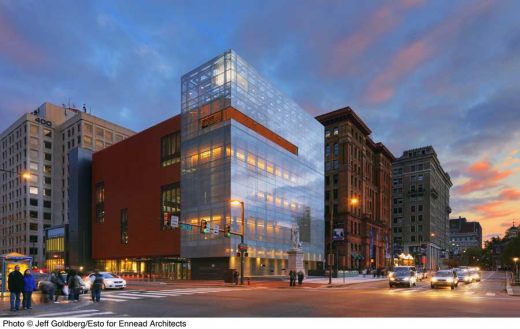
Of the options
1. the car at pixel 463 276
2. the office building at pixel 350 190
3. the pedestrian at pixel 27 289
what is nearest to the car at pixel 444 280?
the car at pixel 463 276

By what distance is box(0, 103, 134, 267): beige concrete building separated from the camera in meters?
122

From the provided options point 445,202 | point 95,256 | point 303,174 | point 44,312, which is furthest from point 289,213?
point 445,202

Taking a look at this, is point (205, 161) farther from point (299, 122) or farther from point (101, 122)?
point (101, 122)

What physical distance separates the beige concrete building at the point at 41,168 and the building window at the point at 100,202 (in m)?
42.2

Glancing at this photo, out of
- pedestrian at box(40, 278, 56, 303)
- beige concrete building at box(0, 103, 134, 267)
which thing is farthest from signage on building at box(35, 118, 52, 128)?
pedestrian at box(40, 278, 56, 303)

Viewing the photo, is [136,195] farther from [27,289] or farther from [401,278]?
[27,289]

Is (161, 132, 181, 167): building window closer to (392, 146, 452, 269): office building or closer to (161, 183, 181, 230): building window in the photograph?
(161, 183, 181, 230): building window

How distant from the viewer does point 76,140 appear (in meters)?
122

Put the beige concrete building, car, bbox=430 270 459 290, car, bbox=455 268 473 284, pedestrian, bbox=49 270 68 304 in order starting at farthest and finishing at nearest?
the beige concrete building < car, bbox=455 268 473 284 < car, bbox=430 270 459 290 < pedestrian, bbox=49 270 68 304

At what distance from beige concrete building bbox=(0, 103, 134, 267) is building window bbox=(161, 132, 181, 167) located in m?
61.1

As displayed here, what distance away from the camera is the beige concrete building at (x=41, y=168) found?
122 m

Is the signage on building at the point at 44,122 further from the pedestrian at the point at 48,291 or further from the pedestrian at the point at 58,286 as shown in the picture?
the pedestrian at the point at 58,286

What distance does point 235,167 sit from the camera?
186ft
